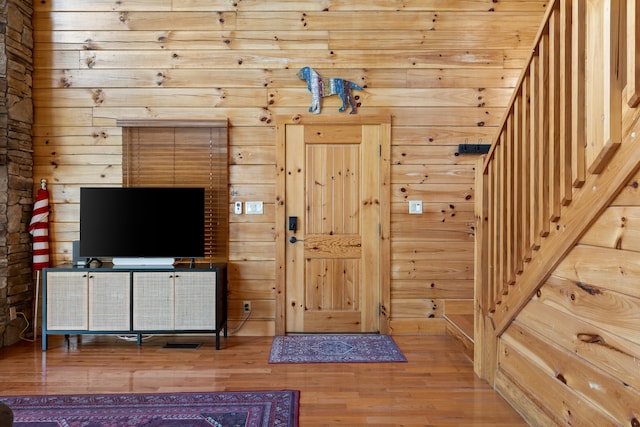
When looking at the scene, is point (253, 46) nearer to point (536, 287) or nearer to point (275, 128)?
point (275, 128)

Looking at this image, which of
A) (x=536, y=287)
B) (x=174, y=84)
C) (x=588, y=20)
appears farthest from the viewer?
(x=174, y=84)

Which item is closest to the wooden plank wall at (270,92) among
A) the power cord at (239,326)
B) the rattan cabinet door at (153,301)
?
the power cord at (239,326)

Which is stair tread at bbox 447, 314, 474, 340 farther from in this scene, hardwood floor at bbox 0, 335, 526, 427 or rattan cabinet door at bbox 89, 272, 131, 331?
rattan cabinet door at bbox 89, 272, 131, 331

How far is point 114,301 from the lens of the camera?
360 cm

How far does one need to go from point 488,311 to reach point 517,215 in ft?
2.47

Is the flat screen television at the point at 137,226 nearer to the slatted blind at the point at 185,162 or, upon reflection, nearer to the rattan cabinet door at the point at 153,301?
the rattan cabinet door at the point at 153,301

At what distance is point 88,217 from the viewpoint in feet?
12.2

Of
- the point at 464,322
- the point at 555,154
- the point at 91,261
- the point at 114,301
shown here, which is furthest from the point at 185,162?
the point at 555,154

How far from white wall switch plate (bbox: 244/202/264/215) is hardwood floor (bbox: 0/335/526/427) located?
1.16 meters

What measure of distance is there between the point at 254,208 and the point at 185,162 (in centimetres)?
75

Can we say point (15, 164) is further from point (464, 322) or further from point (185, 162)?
point (464, 322)

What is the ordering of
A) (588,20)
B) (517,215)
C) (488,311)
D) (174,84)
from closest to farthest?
(588,20), (517,215), (488,311), (174,84)

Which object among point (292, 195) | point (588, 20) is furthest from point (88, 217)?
point (588, 20)

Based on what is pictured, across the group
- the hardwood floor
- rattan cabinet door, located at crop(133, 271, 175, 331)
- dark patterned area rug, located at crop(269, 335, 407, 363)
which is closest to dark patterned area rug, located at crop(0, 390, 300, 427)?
the hardwood floor
